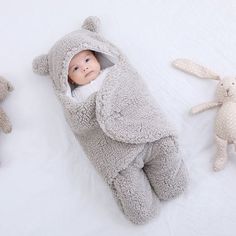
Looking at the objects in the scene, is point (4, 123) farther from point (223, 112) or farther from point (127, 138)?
point (223, 112)

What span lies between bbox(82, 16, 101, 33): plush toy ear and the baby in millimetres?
123

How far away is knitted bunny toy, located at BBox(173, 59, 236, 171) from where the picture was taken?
1157 millimetres

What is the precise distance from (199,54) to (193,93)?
0.15 meters

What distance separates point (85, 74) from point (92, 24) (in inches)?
8.2

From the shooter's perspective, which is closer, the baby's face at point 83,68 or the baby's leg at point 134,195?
the baby's leg at point 134,195

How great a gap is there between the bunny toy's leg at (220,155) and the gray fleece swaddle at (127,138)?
0.10 m

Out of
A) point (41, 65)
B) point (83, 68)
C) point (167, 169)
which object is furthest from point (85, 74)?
point (167, 169)

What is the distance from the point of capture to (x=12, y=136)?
132cm

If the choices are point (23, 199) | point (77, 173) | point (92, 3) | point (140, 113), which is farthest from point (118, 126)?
point (92, 3)

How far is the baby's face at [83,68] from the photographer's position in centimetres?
125

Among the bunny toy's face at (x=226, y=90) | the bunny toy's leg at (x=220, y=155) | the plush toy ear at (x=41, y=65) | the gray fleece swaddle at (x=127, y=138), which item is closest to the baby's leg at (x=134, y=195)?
the gray fleece swaddle at (x=127, y=138)

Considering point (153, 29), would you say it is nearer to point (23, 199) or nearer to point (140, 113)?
point (140, 113)

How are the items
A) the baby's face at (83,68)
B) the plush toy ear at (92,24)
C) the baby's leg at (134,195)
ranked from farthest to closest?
the plush toy ear at (92,24)
the baby's face at (83,68)
the baby's leg at (134,195)

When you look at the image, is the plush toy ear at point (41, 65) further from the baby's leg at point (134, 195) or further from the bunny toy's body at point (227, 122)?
the bunny toy's body at point (227, 122)
